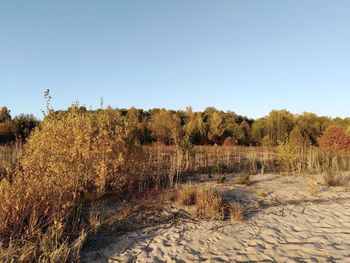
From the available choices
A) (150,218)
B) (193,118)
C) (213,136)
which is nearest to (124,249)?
(150,218)

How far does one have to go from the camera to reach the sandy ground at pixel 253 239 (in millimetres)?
4840

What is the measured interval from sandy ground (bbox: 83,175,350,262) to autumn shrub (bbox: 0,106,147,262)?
963 millimetres

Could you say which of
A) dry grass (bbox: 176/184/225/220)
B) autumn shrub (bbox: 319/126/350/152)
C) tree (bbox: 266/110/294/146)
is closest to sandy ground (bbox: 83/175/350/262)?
dry grass (bbox: 176/184/225/220)

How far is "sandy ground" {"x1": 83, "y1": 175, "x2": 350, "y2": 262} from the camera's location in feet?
15.9

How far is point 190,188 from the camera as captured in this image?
7.51 metres

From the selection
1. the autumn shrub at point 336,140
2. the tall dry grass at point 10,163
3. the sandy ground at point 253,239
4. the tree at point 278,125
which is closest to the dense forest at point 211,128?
the tree at point 278,125

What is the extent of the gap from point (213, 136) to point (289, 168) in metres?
16.7

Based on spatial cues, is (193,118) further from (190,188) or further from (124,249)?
(124,249)

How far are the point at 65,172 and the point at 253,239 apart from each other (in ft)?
12.5

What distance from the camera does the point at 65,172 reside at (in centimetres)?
690

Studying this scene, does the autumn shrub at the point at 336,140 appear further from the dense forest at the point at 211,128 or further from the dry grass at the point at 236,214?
the dry grass at the point at 236,214

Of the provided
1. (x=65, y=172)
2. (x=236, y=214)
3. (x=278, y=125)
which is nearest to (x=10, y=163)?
(x=65, y=172)

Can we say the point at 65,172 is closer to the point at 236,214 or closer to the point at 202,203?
the point at 202,203

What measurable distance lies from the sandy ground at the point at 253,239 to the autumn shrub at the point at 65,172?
0.96 meters
